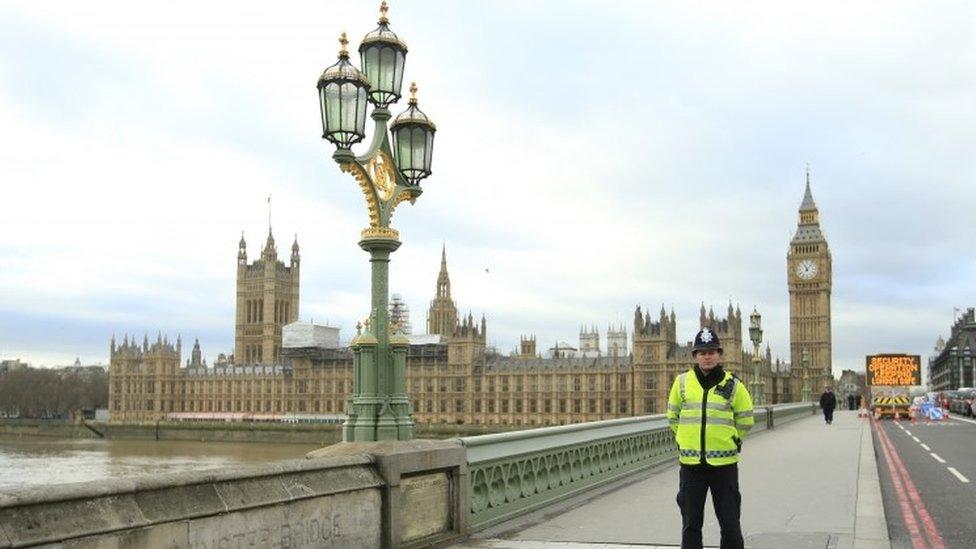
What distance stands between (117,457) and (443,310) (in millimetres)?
70746

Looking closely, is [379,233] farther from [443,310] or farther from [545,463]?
[443,310]

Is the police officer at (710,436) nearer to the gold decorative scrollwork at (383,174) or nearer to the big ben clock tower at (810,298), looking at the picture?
the gold decorative scrollwork at (383,174)

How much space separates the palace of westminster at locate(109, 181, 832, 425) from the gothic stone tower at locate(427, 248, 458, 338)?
0.20 metres

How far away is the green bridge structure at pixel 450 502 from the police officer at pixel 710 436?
225 cm

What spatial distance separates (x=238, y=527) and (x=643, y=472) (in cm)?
1173

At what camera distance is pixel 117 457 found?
86.6 m

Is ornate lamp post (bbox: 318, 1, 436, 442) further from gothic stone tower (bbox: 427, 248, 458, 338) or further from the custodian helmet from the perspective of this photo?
gothic stone tower (bbox: 427, 248, 458, 338)

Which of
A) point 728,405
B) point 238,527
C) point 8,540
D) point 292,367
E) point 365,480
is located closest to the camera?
point 8,540

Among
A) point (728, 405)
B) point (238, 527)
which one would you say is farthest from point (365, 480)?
point (728, 405)

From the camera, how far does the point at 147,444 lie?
11956 centimetres

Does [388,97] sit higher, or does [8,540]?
[388,97]

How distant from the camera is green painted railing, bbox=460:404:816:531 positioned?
10414 millimetres

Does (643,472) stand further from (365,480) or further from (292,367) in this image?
(292,367)

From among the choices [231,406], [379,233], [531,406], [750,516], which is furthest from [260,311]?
[379,233]
